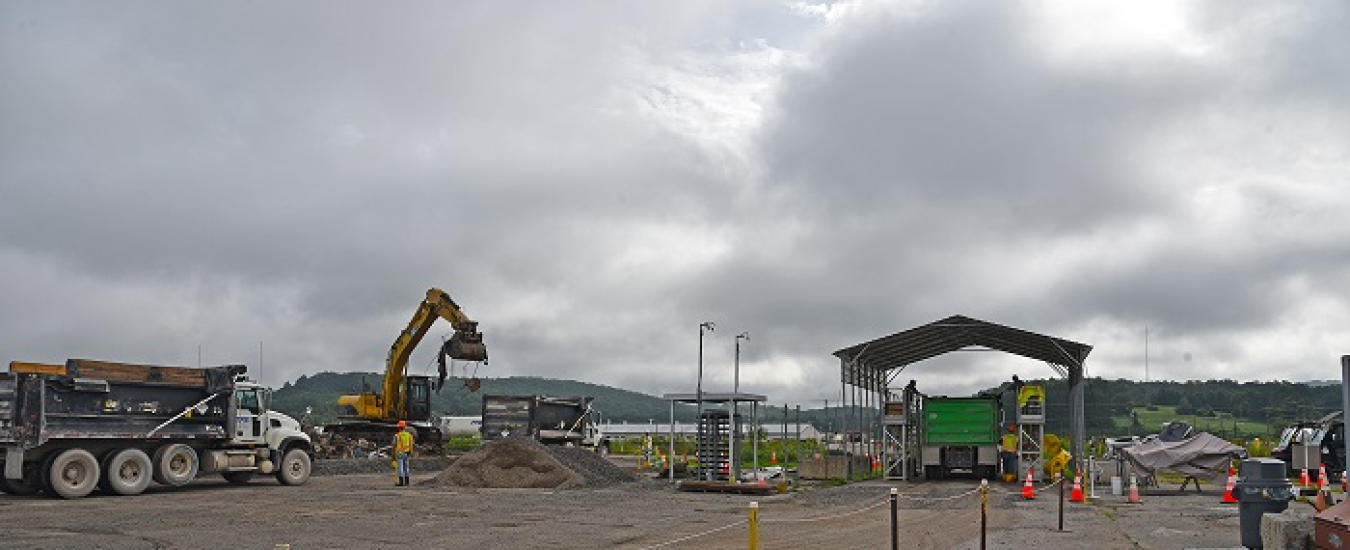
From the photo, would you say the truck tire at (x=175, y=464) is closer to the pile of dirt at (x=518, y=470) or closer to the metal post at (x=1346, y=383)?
the pile of dirt at (x=518, y=470)

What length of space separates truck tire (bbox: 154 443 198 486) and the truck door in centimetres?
158

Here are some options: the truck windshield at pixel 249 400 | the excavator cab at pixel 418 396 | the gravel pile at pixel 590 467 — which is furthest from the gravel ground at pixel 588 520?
the excavator cab at pixel 418 396

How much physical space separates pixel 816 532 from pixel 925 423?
16.6m

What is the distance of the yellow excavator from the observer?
41750 millimetres

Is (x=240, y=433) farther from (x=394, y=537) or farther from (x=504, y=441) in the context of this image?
(x=394, y=537)

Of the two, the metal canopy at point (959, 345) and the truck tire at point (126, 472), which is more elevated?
the metal canopy at point (959, 345)

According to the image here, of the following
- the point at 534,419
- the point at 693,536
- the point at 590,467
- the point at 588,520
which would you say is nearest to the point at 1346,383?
the point at 693,536

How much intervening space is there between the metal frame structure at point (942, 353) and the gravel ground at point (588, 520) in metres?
4.74

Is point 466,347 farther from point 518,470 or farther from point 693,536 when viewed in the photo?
point 693,536

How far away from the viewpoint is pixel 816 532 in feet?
64.5

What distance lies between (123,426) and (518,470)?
10068mm

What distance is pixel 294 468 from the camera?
31.8 meters

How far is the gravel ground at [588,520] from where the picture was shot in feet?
58.1

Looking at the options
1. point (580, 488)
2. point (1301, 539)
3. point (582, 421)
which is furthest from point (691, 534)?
point (582, 421)
